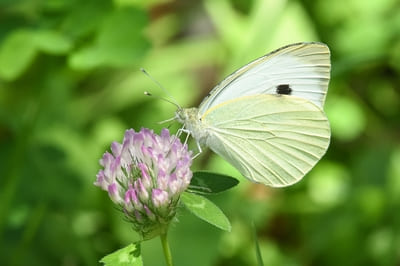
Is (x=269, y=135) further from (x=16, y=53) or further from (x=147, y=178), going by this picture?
(x=16, y=53)

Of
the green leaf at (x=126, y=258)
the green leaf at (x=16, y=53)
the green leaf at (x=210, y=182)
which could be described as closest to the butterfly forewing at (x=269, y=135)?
the green leaf at (x=210, y=182)

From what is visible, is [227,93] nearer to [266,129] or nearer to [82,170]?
[266,129]

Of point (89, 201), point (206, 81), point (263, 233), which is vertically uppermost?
point (206, 81)

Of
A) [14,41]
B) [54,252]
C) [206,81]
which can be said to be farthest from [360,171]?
[14,41]

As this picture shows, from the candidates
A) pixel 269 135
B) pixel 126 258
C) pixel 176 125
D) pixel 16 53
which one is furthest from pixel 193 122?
pixel 176 125

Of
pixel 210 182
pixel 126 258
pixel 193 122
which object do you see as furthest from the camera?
pixel 193 122

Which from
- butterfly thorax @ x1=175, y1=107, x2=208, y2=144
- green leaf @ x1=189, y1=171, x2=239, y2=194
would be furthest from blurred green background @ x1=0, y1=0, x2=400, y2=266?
green leaf @ x1=189, y1=171, x2=239, y2=194

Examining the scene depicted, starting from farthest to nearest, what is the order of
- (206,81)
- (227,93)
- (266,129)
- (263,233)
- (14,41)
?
(206,81)
(263,233)
(14,41)
(266,129)
(227,93)
